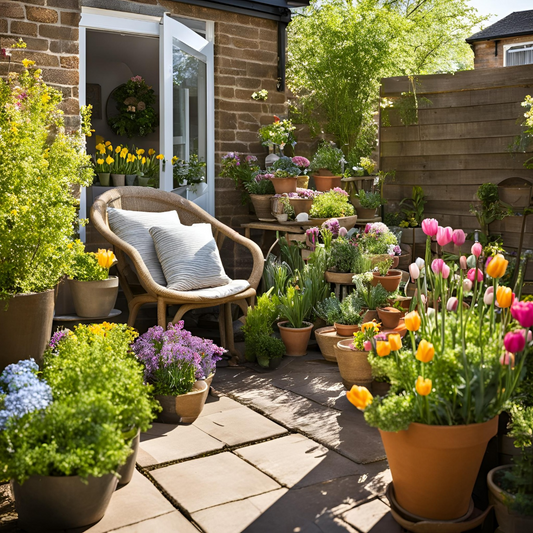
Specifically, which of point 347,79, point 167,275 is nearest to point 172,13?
point 347,79

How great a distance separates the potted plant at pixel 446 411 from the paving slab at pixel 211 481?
64cm

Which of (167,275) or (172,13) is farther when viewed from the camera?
(172,13)

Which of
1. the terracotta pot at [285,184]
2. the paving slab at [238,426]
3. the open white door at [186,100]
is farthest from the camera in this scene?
the terracotta pot at [285,184]

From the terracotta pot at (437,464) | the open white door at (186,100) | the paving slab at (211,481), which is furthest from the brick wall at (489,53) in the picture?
the terracotta pot at (437,464)

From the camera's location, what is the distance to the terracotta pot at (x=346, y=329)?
4125 millimetres

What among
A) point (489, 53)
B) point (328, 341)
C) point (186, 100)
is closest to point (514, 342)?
point (328, 341)

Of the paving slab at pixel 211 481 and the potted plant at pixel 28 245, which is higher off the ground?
the potted plant at pixel 28 245

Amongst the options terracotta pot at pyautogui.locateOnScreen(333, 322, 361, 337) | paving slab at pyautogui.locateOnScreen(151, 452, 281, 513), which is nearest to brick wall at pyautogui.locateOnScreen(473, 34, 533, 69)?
terracotta pot at pyautogui.locateOnScreen(333, 322, 361, 337)

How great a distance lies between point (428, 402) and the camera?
2062mm

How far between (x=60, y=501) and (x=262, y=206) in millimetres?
3672

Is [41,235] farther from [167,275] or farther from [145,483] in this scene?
[167,275]

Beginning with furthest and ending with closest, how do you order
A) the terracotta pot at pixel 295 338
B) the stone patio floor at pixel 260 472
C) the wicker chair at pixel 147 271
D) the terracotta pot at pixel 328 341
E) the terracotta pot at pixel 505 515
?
the terracotta pot at pixel 295 338, the terracotta pot at pixel 328 341, the wicker chair at pixel 147 271, the stone patio floor at pixel 260 472, the terracotta pot at pixel 505 515

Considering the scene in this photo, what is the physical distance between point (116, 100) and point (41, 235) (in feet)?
20.9

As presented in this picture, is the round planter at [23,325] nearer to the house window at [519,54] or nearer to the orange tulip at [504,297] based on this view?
the orange tulip at [504,297]
